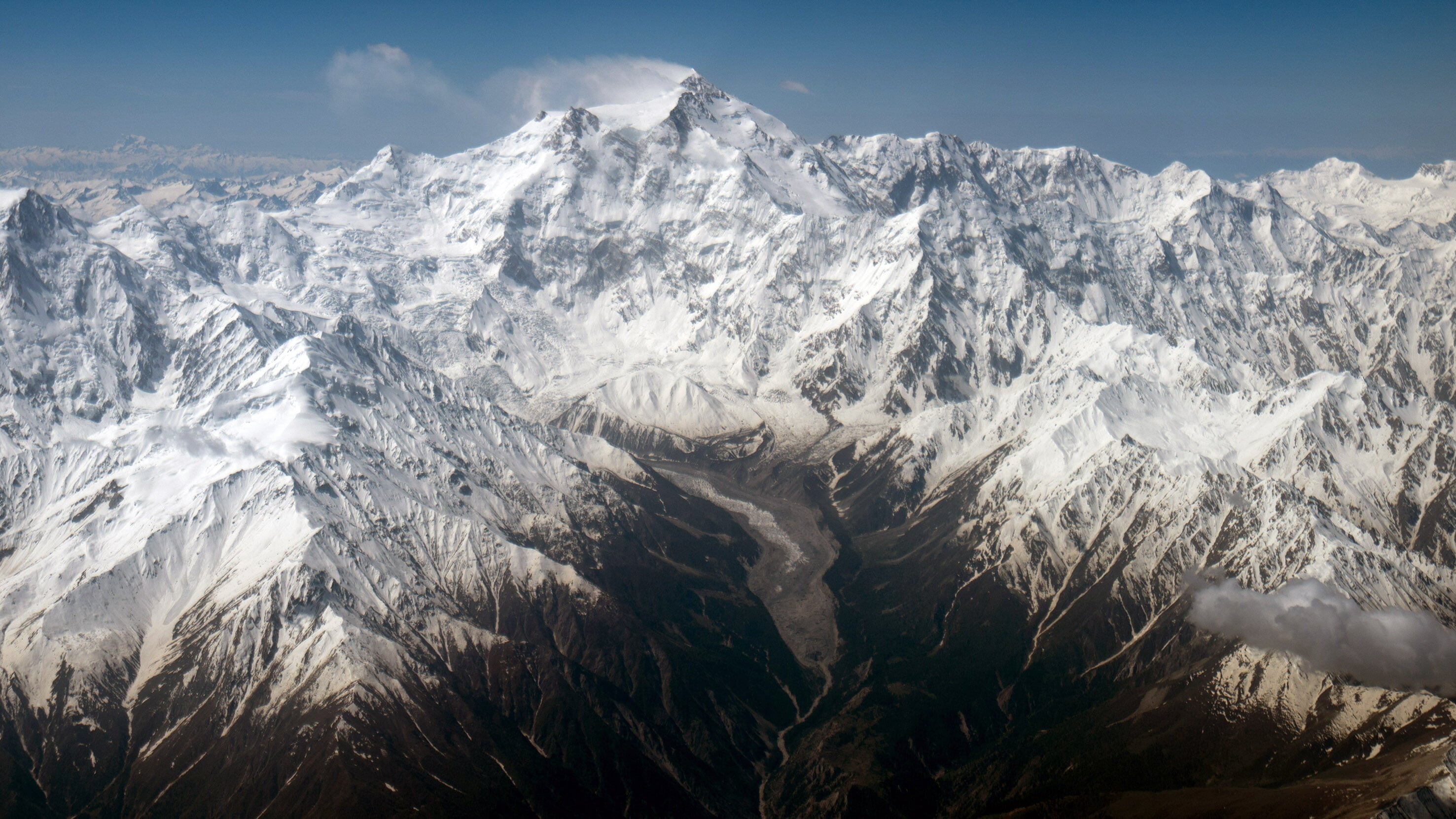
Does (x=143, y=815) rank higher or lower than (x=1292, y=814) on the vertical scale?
higher

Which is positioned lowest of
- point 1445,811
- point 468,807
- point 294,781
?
point 1445,811

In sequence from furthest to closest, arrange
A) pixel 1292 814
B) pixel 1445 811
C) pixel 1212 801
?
1. pixel 1212 801
2. pixel 1292 814
3. pixel 1445 811

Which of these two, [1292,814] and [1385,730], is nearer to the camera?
[1292,814]

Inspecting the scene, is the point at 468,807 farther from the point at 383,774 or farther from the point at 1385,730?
the point at 1385,730

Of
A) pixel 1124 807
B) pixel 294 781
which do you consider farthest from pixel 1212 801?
pixel 294 781

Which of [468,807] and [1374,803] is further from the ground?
[468,807]

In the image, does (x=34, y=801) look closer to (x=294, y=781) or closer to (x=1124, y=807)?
(x=294, y=781)

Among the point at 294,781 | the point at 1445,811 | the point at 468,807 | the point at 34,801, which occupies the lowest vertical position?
the point at 1445,811

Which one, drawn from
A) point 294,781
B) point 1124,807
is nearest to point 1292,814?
point 1124,807

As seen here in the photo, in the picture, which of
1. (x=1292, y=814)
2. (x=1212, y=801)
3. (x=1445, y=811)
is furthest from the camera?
(x=1212, y=801)
